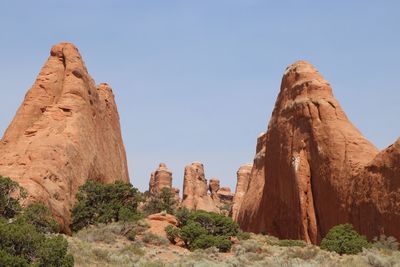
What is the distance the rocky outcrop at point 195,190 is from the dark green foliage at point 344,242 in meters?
61.0

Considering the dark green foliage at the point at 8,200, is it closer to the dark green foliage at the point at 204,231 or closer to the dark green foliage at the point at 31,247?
the dark green foliage at the point at 204,231

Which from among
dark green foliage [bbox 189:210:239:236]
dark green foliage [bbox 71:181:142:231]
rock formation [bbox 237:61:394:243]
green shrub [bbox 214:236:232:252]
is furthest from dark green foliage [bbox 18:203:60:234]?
rock formation [bbox 237:61:394:243]

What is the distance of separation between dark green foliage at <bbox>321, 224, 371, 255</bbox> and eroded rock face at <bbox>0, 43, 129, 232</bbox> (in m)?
14.4

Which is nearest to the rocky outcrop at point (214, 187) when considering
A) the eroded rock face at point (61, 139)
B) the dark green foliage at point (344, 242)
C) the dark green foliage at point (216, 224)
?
the eroded rock face at point (61, 139)

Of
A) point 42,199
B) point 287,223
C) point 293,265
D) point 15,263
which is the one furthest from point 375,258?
point 287,223

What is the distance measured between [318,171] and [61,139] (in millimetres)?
16820

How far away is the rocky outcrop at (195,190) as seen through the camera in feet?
295

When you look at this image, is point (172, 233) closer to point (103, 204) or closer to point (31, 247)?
point (103, 204)

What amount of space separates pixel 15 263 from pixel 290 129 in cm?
2927

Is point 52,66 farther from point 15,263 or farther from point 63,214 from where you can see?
point 15,263

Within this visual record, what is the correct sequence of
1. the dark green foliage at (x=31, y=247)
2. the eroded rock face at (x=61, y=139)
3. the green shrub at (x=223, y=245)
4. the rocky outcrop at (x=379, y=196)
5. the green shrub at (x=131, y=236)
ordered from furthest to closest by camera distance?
1. the eroded rock face at (x=61, y=139)
2. the rocky outcrop at (x=379, y=196)
3. the green shrub at (x=131, y=236)
4. the green shrub at (x=223, y=245)
5. the dark green foliage at (x=31, y=247)

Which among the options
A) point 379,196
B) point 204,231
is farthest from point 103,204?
point 379,196

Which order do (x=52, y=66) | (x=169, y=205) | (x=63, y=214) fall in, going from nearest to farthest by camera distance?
1. (x=63, y=214)
2. (x=52, y=66)
3. (x=169, y=205)

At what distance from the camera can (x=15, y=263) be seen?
13.2 meters
